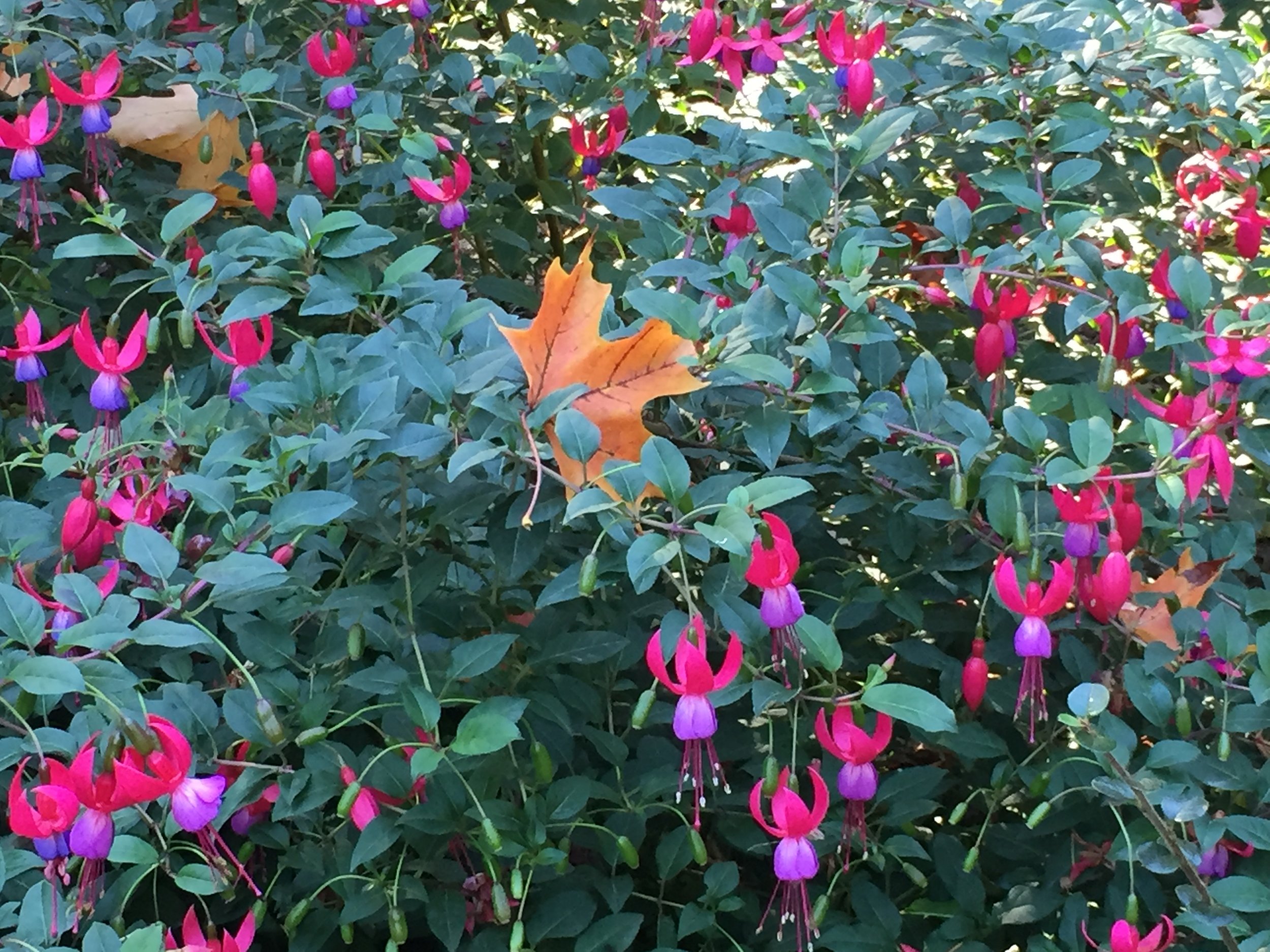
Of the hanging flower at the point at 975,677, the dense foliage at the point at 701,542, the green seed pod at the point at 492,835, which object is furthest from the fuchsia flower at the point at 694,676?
the hanging flower at the point at 975,677

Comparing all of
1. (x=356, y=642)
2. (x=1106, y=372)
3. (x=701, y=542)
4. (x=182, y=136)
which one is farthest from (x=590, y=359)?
(x=182, y=136)

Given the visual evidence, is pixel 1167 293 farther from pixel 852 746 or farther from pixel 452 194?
pixel 452 194

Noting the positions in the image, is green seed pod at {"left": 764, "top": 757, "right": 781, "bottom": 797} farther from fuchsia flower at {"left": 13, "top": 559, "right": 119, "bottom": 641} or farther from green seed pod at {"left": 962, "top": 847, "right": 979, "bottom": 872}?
fuchsia flower at {"left": 13, "top": 559, "right": 119, "bottom": 641}

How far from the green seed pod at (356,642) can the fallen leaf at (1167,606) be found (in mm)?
558

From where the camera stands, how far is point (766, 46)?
1229 mm

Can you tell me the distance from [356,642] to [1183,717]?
0.56 metres

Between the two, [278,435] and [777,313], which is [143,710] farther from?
[777,313]

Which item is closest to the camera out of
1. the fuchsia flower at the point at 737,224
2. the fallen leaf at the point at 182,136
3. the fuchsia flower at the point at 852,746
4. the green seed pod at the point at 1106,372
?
the fuchsia flower at the point at 852,746

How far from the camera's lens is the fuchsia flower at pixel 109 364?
97cm

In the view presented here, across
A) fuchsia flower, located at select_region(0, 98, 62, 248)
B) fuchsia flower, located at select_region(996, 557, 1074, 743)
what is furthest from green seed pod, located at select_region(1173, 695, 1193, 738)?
fuchsia flower, located at select_region(0, 98, 62, 248)

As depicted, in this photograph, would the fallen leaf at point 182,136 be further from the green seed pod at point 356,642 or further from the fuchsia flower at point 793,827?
the fuchsia flower at point 793,827

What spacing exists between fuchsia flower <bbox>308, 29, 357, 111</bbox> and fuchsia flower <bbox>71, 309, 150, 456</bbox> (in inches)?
13.8

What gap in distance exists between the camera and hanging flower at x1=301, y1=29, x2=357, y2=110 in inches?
49.5

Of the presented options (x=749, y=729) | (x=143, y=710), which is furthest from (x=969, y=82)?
(x=143, y=710)
